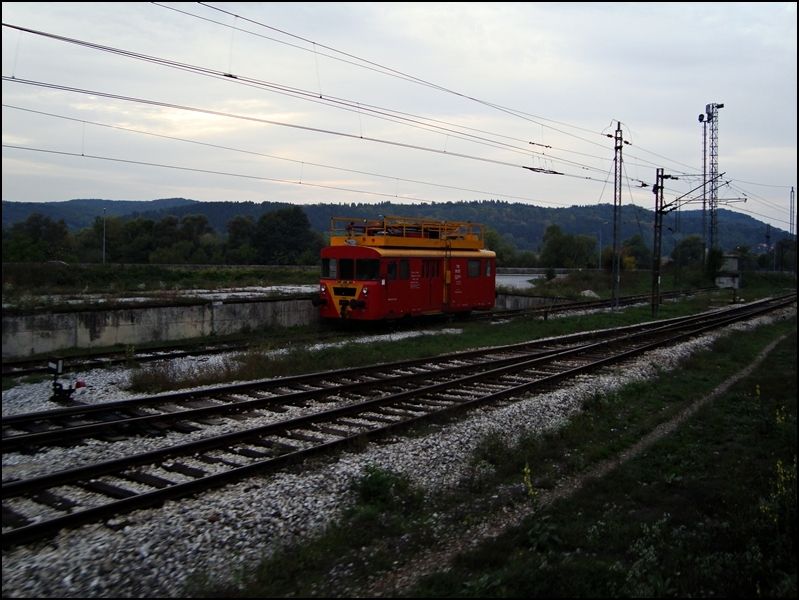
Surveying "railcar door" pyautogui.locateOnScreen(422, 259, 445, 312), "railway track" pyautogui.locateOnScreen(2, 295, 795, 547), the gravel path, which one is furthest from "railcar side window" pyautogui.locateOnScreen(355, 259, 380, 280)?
the gravel path

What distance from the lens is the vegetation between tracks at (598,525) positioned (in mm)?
5320

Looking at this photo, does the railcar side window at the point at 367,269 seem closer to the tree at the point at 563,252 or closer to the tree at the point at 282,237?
the tree at the point at 282,237

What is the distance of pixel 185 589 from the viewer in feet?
17.7

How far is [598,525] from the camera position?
6.66 metres

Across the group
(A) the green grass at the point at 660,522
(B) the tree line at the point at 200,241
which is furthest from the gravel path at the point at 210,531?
→ (B) the tree line at the point at 200,241

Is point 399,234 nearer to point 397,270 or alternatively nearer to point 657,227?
point 397,270

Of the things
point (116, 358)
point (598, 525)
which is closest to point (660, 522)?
point (598, 525)

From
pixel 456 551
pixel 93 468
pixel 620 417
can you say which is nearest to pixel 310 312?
pixel 620 417

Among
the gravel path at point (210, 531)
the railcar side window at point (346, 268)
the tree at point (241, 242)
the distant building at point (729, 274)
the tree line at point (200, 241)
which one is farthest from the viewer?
the tree at point (241, 242)

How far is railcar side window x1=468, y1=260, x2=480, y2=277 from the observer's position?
2711 centimetres

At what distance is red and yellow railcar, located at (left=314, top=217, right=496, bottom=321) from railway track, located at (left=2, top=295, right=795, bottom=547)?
232 inches

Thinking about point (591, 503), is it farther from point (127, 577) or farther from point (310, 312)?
point (310, 312)

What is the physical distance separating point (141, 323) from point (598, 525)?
1722 cm

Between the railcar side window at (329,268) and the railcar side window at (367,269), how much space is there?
1.10m
